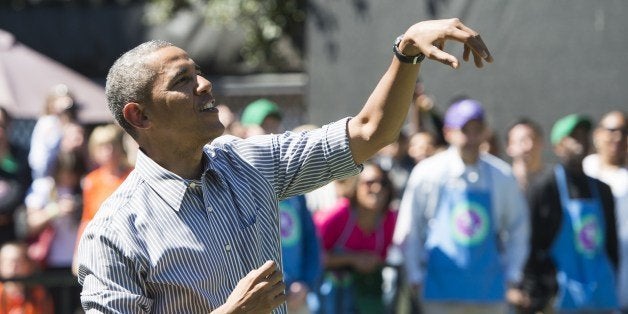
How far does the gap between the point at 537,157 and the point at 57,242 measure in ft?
11.3

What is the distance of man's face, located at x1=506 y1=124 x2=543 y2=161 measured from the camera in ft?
29.1

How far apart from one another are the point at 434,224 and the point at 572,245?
3.29ft

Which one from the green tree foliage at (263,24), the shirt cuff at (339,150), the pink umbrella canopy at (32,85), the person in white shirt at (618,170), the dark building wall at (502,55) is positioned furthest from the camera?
the green tree foliage at (263,24)

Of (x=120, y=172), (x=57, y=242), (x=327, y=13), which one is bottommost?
(x=57, y=242)

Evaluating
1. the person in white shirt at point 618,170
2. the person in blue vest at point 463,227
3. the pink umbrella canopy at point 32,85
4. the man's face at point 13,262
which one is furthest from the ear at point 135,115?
the pink umbrella canopy at point 32,85

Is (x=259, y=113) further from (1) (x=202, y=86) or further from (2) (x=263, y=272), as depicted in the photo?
(2) (x=263, y=272)

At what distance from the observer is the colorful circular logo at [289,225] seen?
7972 mm

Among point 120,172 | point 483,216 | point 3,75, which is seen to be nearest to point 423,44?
point 483,216

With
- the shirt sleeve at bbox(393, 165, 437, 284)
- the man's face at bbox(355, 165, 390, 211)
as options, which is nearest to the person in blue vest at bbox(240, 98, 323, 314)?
the man's face at bbox(355, 165, 390, 211)

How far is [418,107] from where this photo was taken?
9.62 metres

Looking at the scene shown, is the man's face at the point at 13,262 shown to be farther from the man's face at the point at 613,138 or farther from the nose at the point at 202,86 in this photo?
the nose at the point at 202,86

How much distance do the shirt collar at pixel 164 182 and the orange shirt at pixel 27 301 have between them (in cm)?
458

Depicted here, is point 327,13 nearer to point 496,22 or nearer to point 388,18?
point 388,18

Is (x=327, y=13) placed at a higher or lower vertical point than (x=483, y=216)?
higher
